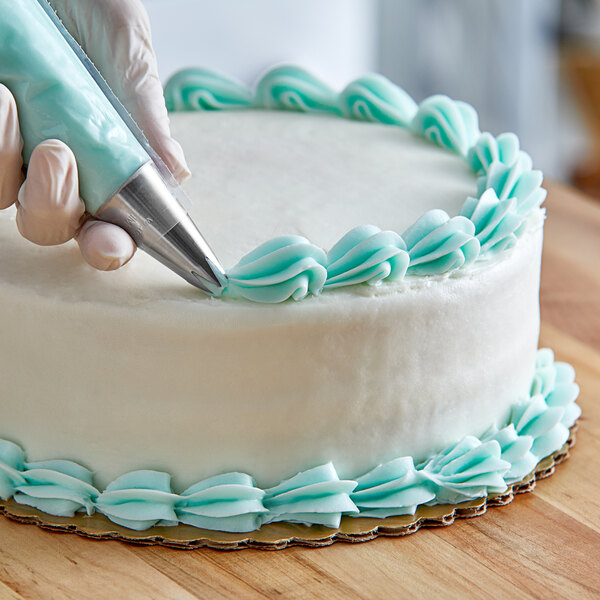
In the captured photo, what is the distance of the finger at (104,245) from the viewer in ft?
3.68

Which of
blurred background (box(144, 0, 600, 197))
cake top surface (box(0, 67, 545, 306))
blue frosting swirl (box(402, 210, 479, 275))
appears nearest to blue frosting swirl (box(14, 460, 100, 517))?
cake top surface (box(0, 67, 545, 306))

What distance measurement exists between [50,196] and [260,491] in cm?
40

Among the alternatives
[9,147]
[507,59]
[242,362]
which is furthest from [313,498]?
[507,59]

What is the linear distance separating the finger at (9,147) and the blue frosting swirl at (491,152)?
2.23ft

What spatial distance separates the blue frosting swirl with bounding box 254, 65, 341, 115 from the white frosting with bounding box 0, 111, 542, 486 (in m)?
0.47

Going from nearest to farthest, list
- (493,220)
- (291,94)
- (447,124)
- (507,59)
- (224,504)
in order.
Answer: (224,504) < (493,220) < (447,124) < (291,94) < (507,59)

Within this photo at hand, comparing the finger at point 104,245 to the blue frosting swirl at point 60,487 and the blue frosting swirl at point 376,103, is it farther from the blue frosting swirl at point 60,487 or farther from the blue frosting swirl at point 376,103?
the blue frosting swirl at point 376,103

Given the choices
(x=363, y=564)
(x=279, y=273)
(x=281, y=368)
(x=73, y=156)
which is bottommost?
(x=363, y=564)

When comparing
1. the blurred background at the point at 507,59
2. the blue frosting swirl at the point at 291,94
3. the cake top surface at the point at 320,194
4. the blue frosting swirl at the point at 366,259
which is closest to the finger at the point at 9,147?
the cake top surface at the point at 320,194

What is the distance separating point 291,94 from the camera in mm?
1762

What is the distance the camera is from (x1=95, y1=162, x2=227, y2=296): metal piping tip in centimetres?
113

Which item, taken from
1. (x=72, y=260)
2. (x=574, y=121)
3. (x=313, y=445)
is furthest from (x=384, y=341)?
(x=574, y=121)

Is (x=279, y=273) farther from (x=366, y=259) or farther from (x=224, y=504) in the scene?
A: (x=224, y=504)

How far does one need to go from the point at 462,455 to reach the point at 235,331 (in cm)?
34
